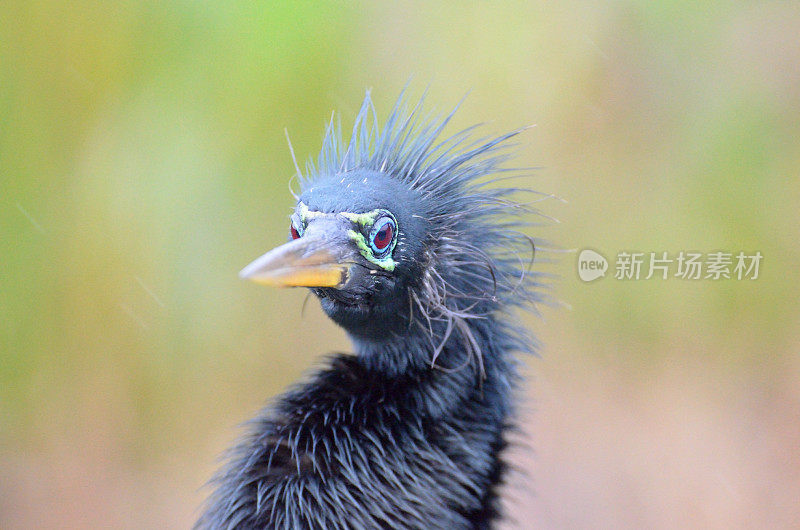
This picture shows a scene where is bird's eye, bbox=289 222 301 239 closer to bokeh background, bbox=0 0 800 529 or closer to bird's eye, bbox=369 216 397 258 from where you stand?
bird's eye, bbox=369 216 397 258

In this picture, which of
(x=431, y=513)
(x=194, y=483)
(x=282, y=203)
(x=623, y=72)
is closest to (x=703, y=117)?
(x=623, y=72)

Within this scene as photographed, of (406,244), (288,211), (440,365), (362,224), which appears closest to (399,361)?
(440,365)

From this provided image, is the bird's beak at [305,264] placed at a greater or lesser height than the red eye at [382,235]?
lesser

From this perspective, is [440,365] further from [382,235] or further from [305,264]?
[305,264]

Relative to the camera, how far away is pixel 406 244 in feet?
7.82

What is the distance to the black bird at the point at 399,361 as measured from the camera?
7.59 ft

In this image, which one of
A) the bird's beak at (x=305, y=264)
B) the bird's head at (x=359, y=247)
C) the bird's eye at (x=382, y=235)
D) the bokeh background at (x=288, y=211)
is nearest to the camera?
the bird's beak at (x=305, y=264)

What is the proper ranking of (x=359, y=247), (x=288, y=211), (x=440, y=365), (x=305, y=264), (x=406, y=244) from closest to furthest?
(x=305, y=264)
(x=359, y=247)
(x=406, y=244)
(x=440, y=365)
(x=288, y=211)

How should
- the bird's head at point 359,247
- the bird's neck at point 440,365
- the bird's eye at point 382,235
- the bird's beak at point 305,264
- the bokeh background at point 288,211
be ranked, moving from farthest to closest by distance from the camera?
1. the bokeh background at point 288,211
2. the bird's neck at point 440,365
3. the bird's eye at point 382,235
4. the bird's head at point 359,247
5. the bird's beak at point 305,264

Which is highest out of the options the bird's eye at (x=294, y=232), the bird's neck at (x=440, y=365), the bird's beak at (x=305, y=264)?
the bird's eye at (x=294, y=232)

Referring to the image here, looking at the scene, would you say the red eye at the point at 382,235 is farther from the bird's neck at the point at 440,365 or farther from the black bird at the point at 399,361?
the bird's neck at the point at 440,365

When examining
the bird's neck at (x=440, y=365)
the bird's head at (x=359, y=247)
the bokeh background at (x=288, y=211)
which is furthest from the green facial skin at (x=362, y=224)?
the bokeh background at (x=288, y=211)

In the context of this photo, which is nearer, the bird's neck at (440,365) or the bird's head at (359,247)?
the bird's head at (359,247)

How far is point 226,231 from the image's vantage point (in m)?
5.09
